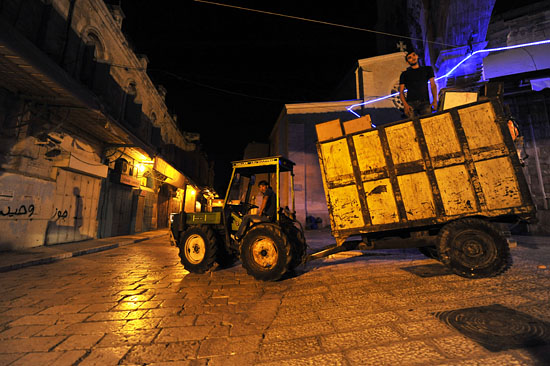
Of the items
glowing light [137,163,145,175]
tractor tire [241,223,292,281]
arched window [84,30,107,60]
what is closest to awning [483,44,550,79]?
tractor tire [241,223,292,281]

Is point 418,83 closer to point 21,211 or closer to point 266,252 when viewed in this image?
point 266,252

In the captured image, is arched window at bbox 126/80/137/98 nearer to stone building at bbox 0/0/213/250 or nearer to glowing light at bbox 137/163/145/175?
stone building at bbox 0/0/213/250

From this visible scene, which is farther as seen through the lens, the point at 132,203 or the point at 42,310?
the point at 132,203

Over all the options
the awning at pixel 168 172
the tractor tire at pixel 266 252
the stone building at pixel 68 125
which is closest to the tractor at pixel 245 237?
the tractor tire at pixel 266 252

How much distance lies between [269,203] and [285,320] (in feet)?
8.59

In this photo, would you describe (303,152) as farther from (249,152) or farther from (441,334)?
(441,334)

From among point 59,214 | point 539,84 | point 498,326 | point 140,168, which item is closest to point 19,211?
point 59,214

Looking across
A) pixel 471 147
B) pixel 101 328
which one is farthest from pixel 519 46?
pixel 101 328

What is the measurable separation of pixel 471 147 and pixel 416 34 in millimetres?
15068

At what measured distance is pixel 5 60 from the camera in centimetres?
551

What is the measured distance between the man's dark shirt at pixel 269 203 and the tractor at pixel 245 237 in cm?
12

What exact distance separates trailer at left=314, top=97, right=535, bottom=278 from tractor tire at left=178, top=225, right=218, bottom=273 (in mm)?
2610

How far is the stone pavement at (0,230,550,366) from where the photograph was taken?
77.9 inches

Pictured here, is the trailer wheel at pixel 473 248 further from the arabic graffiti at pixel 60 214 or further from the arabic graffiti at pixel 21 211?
the arabic graffiti at pixel 60 214
